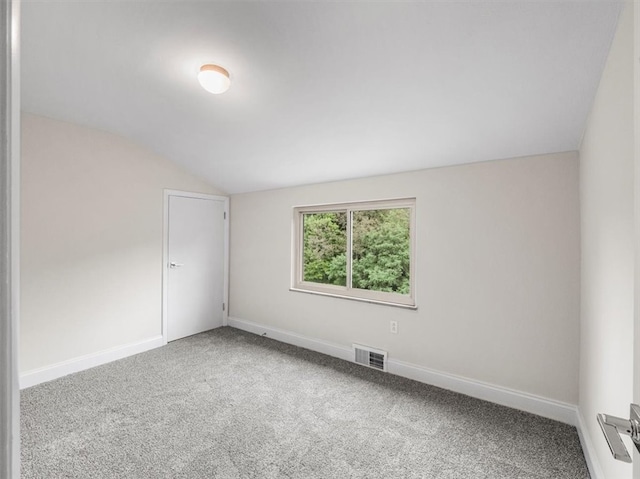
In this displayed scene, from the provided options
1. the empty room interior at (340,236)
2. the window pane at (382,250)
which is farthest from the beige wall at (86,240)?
the window pane at (382,250)

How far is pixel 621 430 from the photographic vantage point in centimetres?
63

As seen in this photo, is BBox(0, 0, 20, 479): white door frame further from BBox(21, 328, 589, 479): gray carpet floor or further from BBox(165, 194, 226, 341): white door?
BBox(165, 194, 226, 341): white door

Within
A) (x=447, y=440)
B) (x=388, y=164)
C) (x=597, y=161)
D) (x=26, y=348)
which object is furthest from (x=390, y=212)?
(x=26, y=348)

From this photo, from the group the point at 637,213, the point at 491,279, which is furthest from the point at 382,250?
the point at 637,213

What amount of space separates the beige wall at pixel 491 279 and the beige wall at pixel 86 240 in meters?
2.09

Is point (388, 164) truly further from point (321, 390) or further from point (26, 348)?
point (26, 348)

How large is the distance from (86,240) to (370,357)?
9.75 feet

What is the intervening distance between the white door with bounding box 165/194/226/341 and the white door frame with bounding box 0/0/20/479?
11.5 feet

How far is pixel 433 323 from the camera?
2.69 meters

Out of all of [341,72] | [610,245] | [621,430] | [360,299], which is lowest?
[360,299]

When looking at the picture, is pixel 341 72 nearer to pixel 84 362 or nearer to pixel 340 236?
pixel 340 236

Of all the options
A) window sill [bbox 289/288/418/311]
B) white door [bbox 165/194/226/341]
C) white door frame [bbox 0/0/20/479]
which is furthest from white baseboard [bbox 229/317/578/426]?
white door frame [bbox 0/0/20/479]

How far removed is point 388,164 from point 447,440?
2099mm

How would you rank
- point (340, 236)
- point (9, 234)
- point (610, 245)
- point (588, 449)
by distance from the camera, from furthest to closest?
point (340, 236) → point (588, 449) → point (610, 245) → point (9, 234)
